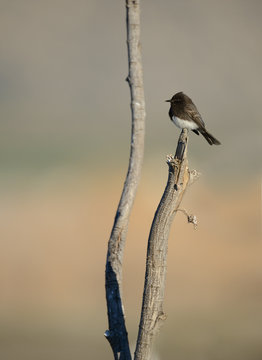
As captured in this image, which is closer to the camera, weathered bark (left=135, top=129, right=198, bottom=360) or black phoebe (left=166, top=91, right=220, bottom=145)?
weathered bark (left=135, top=129, right=198, bottom=360)

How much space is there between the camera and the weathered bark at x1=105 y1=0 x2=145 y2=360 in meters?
4.74

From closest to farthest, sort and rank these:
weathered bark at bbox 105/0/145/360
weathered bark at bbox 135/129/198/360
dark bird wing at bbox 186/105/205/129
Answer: weathered bark at bbox 105/0/145/360, weathered bark at bbox 135/129/198/360, dark bird wing at bbox 186/105/205/129

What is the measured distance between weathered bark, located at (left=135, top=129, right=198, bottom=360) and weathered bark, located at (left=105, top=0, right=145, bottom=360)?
8.5 inches

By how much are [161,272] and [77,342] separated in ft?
22.0

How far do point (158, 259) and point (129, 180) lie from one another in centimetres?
72

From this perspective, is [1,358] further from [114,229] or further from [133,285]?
[114,229]

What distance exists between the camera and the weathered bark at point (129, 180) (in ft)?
15.5

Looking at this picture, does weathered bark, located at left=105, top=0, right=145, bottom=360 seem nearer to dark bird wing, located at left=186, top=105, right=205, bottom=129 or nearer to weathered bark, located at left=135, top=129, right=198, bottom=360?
weathered bark, located at left=135, top=129, right=198, bottom=360

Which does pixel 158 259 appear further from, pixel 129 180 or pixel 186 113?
pixel 186 113

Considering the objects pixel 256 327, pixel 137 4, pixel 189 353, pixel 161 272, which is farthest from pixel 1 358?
pixel 137 4

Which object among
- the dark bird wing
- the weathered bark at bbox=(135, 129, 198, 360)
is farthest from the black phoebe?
the weathered bark at bbox=(135, 129, 198, 360)

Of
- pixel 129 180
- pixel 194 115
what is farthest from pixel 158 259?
pixel 194 115

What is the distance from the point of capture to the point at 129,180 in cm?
476

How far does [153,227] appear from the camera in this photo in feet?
16.5
